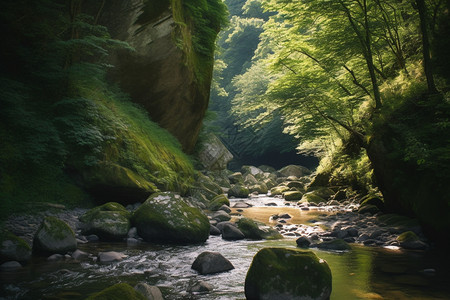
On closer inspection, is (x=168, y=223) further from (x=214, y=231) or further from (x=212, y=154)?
(x=212, y=154)

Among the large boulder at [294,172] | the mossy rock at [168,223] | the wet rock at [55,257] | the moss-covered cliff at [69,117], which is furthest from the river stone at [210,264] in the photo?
the large boulder at [294,172]

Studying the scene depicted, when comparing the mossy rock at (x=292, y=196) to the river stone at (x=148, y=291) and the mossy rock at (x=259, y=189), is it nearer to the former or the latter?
the mossy rock at (x=259, y=189)

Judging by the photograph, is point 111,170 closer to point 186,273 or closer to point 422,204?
point 186,273

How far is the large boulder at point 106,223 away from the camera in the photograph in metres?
6.81

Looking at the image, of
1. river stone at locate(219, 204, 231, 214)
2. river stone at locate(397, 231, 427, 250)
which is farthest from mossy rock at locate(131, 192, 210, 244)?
river stone at locate(219, 204, 231, 214)

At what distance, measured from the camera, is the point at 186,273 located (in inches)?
202

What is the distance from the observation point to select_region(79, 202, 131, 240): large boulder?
681 cm

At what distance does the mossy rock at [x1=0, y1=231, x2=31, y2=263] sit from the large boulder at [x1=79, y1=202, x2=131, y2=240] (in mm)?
1765

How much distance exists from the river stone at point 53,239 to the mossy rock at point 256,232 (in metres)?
3.93

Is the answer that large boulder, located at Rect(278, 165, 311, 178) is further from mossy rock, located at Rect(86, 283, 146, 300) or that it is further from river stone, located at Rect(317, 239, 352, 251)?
mossy rock, located at Rect(86, 283, 146, 300)

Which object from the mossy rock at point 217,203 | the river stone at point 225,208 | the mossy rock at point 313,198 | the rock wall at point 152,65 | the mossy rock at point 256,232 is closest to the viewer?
the mossy rock at point 256,232

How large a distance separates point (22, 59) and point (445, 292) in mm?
9360

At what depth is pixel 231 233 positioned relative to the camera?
25.8 feet

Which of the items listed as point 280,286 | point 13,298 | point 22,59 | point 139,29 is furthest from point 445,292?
point 139,29
